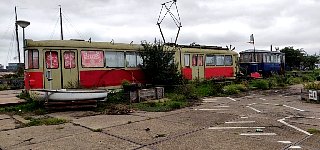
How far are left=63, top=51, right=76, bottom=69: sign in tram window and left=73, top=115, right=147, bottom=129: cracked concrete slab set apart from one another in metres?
3.72

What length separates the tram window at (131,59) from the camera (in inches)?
590

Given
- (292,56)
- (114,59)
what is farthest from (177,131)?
(292,56)

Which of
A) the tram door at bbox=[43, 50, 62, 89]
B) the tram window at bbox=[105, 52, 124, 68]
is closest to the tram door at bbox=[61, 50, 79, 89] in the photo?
the tram door at bbox=[43, 50, 62, 89]

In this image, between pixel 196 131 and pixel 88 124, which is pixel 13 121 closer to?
pixel 88 124

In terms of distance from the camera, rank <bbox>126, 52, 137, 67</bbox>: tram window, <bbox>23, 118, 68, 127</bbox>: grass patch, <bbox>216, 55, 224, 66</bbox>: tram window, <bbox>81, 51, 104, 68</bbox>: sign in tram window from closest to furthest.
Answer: <bbox>23, 118, 68, 127</bbox>: grass patch → <bbox>81, 51, 104, 68</bbox>: sign in tram window → <bbox>126, 52, 137, 67</bbox>: tram window → <bbox>216, 55, 224, 66</bbox>: tram window

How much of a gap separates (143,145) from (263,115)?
517 cm

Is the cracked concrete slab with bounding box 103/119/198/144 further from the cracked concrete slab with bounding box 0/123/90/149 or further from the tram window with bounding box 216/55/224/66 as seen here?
the tram window with bounding box 216/55/224/66

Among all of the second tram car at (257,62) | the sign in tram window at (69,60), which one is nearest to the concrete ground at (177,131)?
the sign in tram window at (69,60)

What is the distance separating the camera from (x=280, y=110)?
1058cm

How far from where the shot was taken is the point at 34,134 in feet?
23.9

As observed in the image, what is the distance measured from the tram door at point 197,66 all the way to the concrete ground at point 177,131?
8705mm

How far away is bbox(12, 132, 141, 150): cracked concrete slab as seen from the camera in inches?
235

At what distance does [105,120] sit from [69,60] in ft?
15.3

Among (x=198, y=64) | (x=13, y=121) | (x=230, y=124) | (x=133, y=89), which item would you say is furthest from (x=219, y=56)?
(x=13, y=121)
